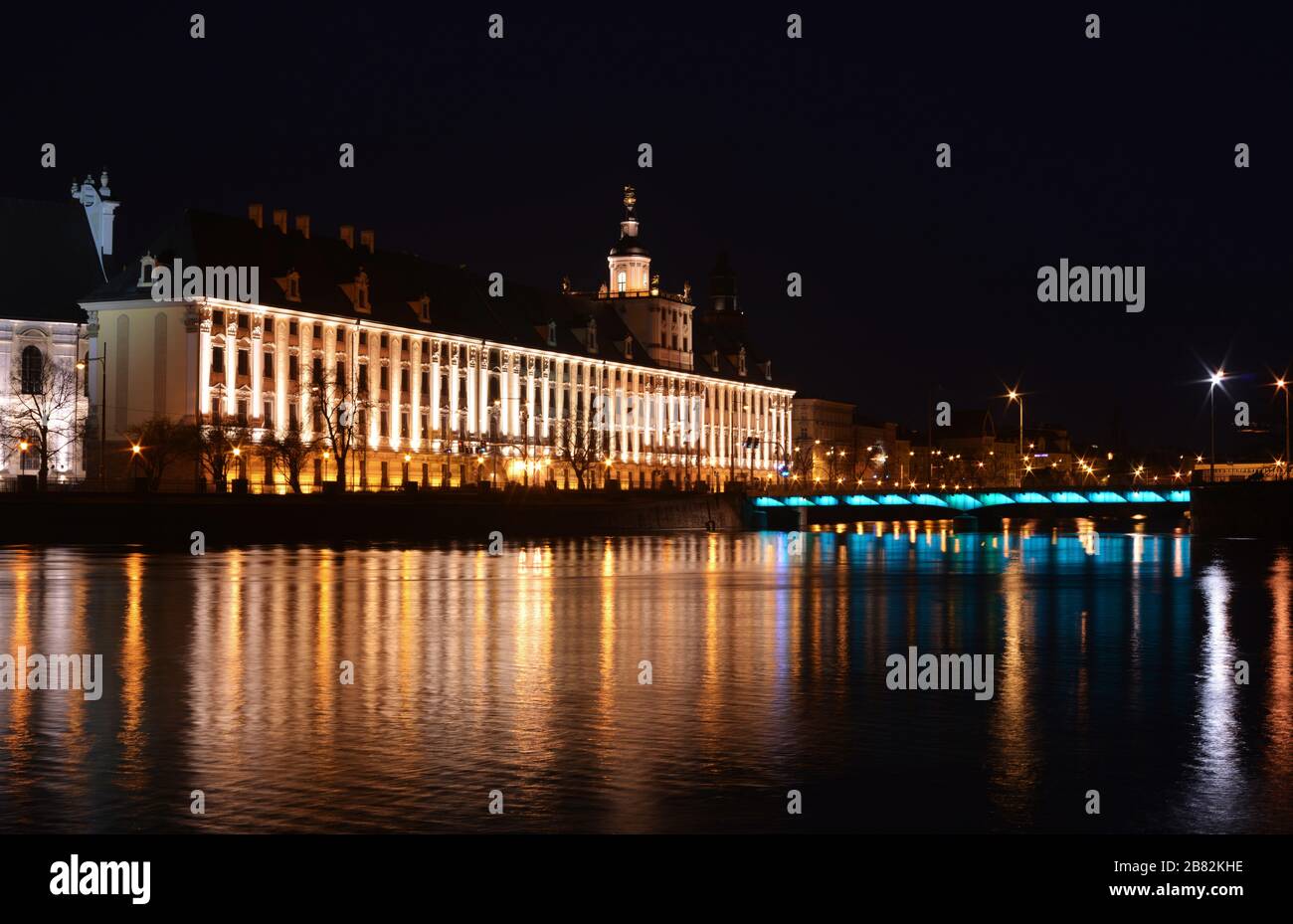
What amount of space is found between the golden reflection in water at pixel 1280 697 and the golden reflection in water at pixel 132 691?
11525 mm

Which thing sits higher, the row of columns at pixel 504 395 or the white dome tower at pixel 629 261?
the white dome tower at pixel 629 261

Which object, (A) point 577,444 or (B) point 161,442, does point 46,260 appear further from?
(A) point 577,444

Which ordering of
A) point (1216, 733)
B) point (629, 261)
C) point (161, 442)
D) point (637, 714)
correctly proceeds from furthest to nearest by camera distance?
point (629, 261), point (161, 442), point (637, 714), point (1216, 733)

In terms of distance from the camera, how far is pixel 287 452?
103 metres

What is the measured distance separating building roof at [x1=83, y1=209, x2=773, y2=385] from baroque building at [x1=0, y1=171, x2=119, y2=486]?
189 inches

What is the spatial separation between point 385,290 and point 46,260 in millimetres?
25020

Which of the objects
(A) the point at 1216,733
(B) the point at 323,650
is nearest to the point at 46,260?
(B) the point at 323,650

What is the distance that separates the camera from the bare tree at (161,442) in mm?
94375

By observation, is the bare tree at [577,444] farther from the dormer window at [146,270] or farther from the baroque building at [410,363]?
the dormer window at [146,270]

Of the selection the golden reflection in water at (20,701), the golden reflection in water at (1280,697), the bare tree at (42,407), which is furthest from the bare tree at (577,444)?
the golden reflection in water at (1280,697)

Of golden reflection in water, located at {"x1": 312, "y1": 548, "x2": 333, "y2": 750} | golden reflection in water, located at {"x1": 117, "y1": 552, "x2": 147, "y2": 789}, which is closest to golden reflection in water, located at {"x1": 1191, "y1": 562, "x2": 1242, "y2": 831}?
golden reflection in water, located at {"x1": 312, "y1": 548, "x2": 333, "y2": 750}

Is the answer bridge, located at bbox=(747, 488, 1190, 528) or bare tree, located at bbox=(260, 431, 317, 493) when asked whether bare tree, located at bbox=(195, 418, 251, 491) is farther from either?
bridge, located at bbox=(747, 488, 1190, 528)

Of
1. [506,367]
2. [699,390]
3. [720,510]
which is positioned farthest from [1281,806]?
[699,390]
